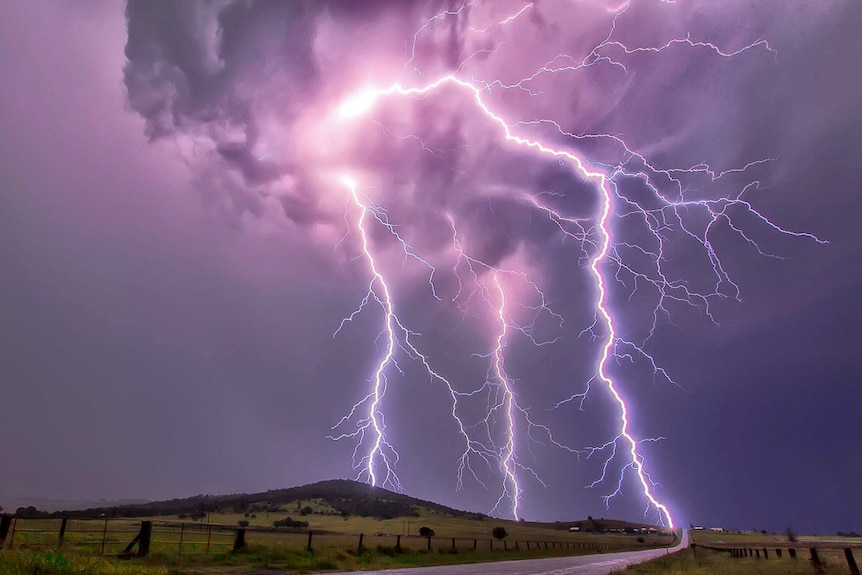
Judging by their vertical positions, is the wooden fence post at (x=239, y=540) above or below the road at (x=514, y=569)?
above

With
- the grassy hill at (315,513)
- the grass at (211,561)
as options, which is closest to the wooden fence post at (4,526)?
the grass at (211,561)

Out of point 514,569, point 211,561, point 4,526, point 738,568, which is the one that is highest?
point 4,526

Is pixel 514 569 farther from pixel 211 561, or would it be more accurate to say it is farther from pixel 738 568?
pixel 211 561

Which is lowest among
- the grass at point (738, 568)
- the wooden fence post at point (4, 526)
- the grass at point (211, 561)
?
the grass at point (738, 568)

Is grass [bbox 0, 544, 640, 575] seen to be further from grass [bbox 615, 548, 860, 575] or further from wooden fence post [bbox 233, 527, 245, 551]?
grass [bbox 615, 548, 860, 575]

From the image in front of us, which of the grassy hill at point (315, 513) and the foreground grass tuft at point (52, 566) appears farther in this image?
the grassy hill at point (315, 513)

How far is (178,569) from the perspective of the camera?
1301 cm

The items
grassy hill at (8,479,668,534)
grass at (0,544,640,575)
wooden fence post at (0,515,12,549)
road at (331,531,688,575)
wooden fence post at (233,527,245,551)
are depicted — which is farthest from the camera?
grassy hill at (8,479,668,534)

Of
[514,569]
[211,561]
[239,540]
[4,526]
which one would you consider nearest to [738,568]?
[514,569]

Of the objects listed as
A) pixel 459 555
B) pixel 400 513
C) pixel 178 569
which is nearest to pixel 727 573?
pixel 459 555

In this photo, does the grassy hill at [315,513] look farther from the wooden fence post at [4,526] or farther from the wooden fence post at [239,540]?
the wooden fence post at [4,526]

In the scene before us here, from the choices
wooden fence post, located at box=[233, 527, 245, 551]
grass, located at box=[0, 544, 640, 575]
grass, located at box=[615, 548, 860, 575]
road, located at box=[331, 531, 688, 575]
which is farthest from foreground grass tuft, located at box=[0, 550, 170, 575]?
grass, located at box=[615, 548, 860, 575]

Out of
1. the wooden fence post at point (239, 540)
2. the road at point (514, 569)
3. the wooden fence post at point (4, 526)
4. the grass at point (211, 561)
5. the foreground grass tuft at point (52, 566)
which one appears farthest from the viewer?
the wooden fence post at point (239, 540)

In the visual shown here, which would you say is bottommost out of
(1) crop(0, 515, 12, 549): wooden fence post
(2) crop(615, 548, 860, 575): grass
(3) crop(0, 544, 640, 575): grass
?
(2) crop(615, 548, 860, 575): grass
